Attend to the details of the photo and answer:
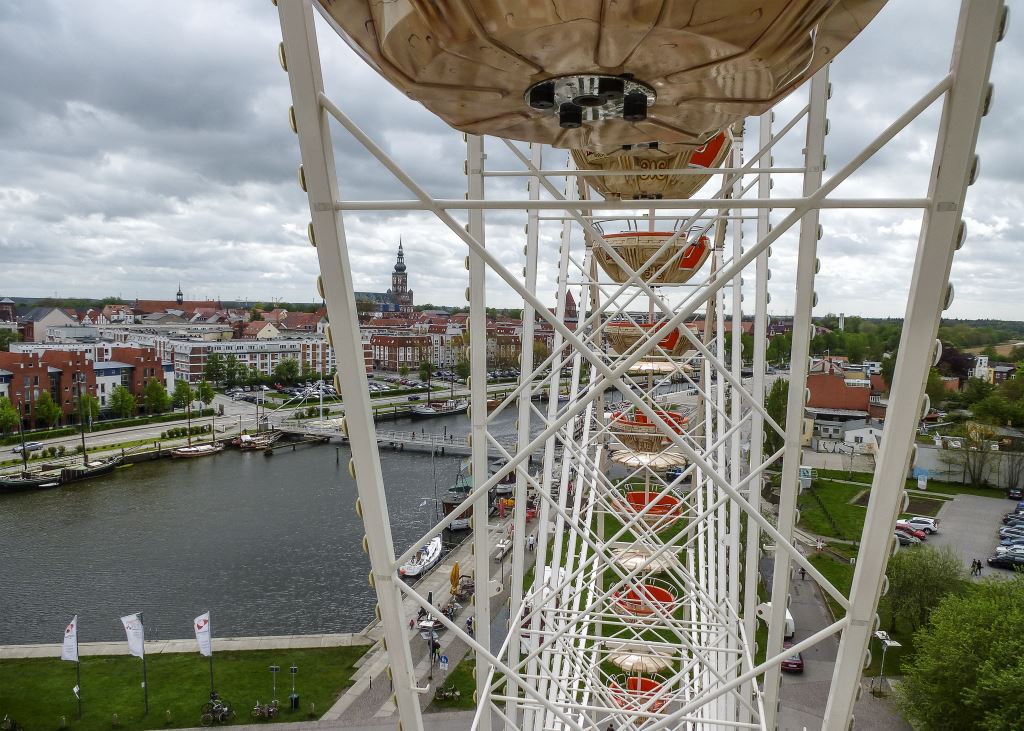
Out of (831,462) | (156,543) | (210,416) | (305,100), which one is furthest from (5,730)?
(210,416)

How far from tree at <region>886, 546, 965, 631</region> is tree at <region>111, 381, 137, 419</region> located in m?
35.9

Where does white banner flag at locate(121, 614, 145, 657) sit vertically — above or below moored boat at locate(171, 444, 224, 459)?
above

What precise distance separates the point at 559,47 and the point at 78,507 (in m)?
26.2

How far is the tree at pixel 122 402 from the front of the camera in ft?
120

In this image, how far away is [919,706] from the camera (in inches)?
400

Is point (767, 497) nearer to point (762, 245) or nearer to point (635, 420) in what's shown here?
point (635, 420)

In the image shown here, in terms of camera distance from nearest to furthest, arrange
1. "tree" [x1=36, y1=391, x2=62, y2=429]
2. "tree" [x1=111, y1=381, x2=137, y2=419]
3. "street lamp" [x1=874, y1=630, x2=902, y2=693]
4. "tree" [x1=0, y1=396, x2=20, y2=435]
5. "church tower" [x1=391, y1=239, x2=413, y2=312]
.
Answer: "street lamp" [x1=874, y1=630, x2=902, y2=693], "tree" [x1=0, y1=396, x2=20, y2=435], "tree" [x1=36, y1=391, x2=62, y2=429], "tree" [x1=111, y1=381, x2=137, y2=419], "church tower" [x1=391, y1=239, x2=413, y2=312]

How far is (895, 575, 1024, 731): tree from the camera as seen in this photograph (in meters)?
8.90

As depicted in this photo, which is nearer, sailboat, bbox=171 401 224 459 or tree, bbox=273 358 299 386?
sailboat, bbox=171 401 224 459

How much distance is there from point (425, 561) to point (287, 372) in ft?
118

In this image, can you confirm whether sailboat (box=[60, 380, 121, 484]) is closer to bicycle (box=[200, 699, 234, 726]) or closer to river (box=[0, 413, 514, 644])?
river (box=[0, 413, 514, 644])

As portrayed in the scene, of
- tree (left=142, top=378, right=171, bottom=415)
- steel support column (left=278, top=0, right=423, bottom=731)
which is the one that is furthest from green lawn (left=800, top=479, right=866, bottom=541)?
tree (left=142, top=378, right=171, bottom=415)

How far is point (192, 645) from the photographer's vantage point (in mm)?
13234

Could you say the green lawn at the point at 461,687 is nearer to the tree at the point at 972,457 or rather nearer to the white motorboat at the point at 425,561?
the white motorboat at the point at 425,561
